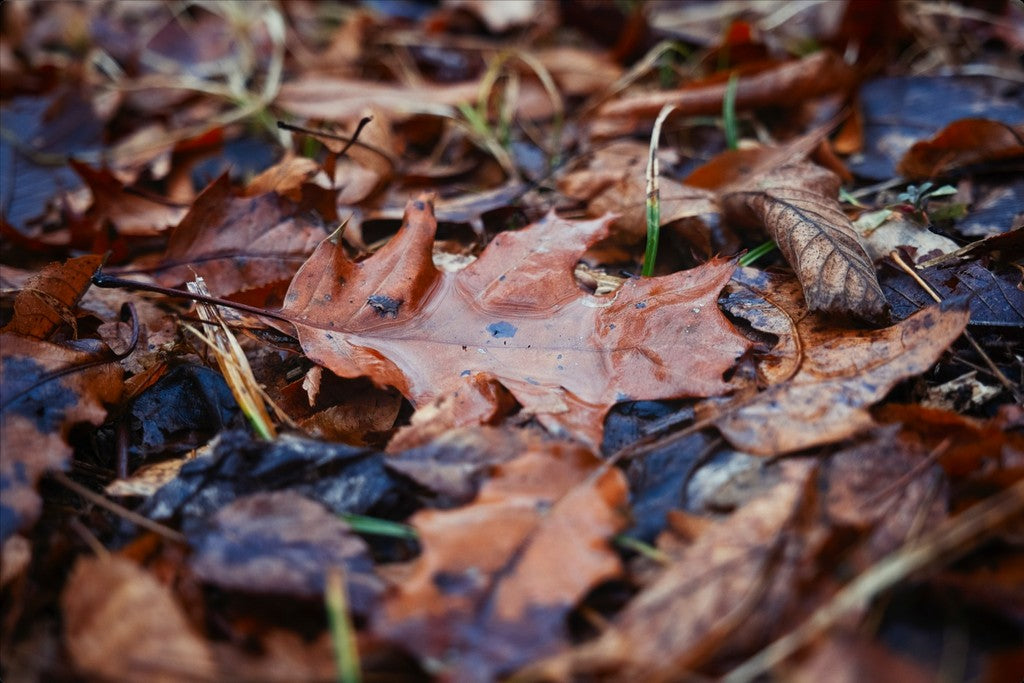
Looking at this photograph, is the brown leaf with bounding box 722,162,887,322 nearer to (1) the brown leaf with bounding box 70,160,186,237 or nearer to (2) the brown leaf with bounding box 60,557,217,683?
Result: (2) the brown leaf with bounding box 60,557,217,683

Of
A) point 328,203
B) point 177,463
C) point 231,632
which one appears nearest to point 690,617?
point 231,632

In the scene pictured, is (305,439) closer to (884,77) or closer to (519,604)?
(519,604)

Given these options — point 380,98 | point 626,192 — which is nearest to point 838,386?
point 626,192

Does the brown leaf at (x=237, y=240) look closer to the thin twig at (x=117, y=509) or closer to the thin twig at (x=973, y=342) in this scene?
the thin twig at (x=117, y=509)

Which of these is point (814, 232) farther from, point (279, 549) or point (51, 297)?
point (51, 297)

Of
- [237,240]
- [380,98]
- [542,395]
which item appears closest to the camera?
[542,395]

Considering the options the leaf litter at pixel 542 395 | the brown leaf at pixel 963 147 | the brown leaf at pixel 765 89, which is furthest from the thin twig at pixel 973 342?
the brown leaf at pixel 765 89
